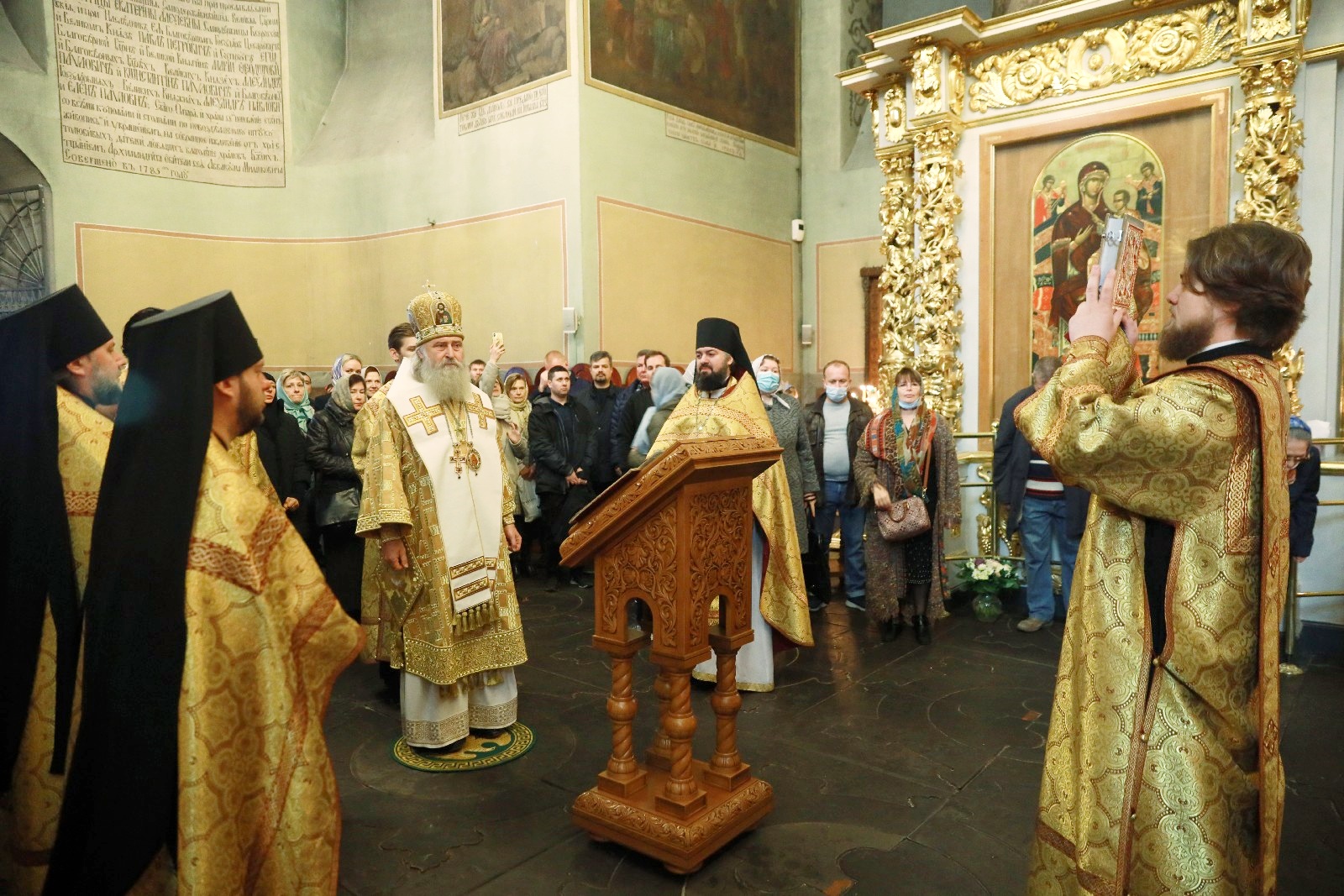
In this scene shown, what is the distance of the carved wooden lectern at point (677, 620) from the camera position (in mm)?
2809

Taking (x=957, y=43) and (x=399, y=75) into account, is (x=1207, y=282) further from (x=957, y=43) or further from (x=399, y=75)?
(x=399, y=75)

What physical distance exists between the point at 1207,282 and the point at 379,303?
11.2m

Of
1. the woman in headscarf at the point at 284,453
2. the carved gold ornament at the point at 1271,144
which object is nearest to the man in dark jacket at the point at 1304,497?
the carved gold ornament at the point at 1271,144

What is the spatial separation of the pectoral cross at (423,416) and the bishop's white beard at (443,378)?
0.21ft

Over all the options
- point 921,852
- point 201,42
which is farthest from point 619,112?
→ point 921,852

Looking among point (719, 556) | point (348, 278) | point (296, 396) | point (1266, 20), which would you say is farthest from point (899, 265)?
point (348, 278)

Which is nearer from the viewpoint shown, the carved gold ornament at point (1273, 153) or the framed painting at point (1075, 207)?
the carved gold ornament at point (1273, 153)

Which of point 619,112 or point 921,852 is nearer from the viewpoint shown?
point 921,852

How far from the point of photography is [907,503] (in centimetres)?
548

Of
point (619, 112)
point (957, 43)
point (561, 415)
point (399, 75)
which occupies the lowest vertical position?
point (561, 415)

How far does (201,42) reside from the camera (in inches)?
436

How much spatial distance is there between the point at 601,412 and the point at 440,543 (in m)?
3.91

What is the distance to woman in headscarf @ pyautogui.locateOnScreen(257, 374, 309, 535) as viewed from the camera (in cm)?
545

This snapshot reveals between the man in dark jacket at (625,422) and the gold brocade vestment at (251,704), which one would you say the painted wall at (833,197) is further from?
the gold brocade vestment at (251,704)
